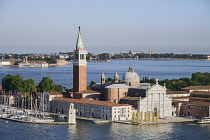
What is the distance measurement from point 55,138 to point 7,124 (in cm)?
586

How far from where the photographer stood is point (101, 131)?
32.2 meters

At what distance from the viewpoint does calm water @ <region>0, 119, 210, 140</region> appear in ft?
100.0

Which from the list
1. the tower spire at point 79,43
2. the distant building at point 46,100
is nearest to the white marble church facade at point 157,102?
the tower spire at point 79,43

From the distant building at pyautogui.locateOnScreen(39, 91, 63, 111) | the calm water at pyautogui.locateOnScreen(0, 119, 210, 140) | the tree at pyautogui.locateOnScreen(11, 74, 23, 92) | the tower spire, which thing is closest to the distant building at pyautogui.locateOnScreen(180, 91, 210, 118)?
the calm water at pyautogui.locateOnScreen(0, 119, 210, 140)

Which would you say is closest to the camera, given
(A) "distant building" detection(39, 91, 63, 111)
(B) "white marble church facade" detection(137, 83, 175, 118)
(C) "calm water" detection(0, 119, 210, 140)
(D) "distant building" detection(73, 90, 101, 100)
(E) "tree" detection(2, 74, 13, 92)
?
(C) "calm water" detection(0, 119, 210, 140)

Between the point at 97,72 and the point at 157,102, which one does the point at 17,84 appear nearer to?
the point at 157,102

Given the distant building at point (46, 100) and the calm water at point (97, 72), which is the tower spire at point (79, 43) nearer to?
the distant building at point (46, 100)

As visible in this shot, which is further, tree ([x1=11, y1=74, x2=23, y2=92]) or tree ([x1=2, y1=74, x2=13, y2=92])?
tree ([x1=2, y1=74, x2=13, y2=92])

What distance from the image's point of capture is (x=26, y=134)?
1228 inches

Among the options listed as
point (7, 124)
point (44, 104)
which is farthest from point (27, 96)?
point (7, 124)

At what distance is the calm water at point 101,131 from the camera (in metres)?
30.5

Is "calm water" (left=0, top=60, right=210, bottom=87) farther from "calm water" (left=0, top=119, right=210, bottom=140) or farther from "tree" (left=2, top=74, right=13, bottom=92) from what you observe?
"calm water" (left=0, top=119, right=210, bottom=140)

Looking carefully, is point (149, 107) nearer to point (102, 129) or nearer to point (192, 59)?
point (102, 129)

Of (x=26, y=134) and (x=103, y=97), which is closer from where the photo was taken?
(x=26, y=134)
